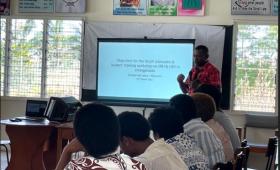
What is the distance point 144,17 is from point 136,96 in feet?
3.63

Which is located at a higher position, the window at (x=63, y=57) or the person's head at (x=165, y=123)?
the window at (x=63, y=57)

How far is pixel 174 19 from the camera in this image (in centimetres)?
609

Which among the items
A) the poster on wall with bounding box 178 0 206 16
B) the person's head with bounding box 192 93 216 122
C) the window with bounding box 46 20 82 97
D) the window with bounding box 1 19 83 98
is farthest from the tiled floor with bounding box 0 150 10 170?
the person's head with bounding box 192 93 216 122

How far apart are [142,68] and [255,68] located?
1.51 m

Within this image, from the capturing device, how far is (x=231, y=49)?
588 cm

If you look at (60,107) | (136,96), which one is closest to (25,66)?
(136,96)

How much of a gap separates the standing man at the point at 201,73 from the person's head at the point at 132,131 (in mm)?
3213

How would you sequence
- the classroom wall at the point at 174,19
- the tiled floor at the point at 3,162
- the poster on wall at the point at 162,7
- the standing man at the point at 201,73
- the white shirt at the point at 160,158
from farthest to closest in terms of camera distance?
the poster on wall at the point at 162,7 < the classroom wall at the point at 174,19 < the tiled floor at the point at 3,162 < the standing man at the point at 201,73 < the white shirt at the point at 160,158

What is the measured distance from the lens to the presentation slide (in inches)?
234

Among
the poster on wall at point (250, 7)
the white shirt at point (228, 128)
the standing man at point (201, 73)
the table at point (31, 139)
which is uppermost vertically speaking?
the poster on wall at point (250, 7)

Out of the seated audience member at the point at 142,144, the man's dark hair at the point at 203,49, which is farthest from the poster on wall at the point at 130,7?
the seated audience member at the point at 142,144

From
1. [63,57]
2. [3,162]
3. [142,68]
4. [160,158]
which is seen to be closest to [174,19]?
[142,68]

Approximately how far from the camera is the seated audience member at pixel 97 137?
1.54 metres

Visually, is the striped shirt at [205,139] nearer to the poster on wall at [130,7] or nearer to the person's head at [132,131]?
the person's head at [132,131]
